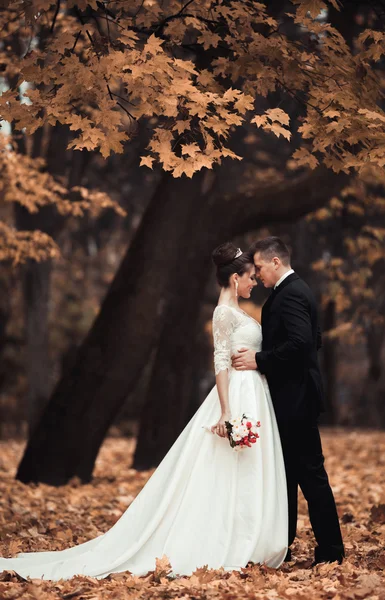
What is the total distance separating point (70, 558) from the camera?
5.70 metres

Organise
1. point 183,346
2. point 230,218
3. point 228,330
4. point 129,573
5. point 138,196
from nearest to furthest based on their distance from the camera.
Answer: point 129,573, point 228,330, point 230,218, point 183,346, point 138,196

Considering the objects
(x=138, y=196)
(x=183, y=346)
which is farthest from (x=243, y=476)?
(x=138, y=196)

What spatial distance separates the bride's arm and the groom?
0.36 ft

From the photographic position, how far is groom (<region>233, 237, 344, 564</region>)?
562cm

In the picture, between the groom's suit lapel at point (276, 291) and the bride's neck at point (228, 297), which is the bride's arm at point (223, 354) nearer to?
the bride's neck at point (228, 297)

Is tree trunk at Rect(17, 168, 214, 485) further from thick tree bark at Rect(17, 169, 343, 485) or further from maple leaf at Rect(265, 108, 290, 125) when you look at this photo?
maple leaf at Rect(265, 108, 290, 125)

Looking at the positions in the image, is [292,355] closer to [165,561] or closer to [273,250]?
[273,250]

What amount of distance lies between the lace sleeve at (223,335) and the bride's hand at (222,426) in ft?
1.09

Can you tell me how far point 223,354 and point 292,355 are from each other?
0.50 meters

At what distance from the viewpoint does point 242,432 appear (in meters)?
5.38

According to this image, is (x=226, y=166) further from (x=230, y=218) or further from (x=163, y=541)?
(x=163, y=541)

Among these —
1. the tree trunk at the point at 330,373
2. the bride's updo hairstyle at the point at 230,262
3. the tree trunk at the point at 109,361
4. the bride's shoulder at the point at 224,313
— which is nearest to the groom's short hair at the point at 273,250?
the bride's updo hairstyle at the point at 230,262

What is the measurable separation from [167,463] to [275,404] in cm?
88

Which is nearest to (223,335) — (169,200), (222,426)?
(222,426)
